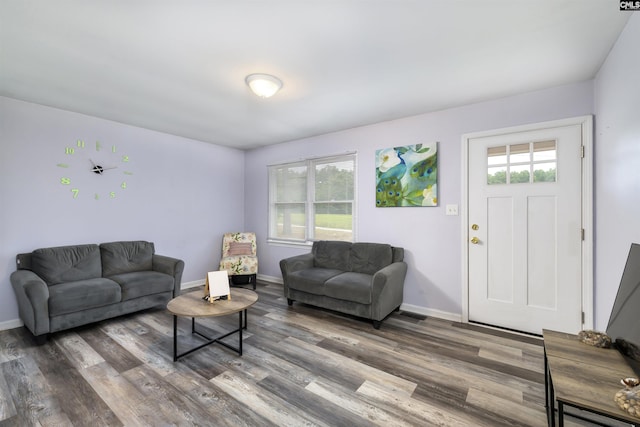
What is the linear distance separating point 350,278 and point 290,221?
6.21ft

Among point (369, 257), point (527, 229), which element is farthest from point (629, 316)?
point (369, 257)

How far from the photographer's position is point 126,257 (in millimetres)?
3633

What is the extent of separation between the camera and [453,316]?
125 inches

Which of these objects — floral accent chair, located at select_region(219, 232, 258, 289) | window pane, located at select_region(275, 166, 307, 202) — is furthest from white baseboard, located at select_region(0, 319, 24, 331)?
window pane, located at select_region(275, 166, 307, 202)

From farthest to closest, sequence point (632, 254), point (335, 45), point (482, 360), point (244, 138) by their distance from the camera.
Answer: point (244, 138), point (482, 360), point (335, 45), point (632, 254)

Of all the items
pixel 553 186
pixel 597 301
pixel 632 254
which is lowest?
pixel 597 301

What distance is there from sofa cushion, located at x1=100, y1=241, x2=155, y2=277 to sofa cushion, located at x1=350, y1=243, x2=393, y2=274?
2.86m

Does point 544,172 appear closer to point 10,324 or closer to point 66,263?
point 66,263

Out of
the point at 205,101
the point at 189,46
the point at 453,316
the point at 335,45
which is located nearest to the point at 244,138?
the point at 205,101

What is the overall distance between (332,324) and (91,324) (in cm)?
272

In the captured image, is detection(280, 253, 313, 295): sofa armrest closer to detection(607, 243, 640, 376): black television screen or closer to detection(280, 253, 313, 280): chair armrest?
detection(280, 253, 313, 280): chair armrest

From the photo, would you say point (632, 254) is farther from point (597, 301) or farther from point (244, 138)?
point (244, 138)

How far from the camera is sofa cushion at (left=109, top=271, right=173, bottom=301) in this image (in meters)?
3.15

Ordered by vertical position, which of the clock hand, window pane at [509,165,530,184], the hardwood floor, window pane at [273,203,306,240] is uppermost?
the clock hand
